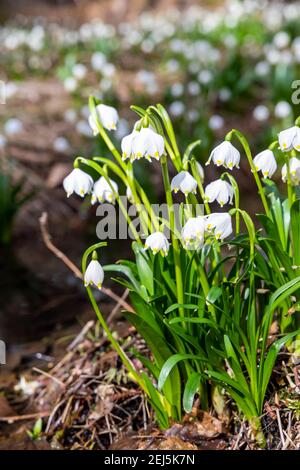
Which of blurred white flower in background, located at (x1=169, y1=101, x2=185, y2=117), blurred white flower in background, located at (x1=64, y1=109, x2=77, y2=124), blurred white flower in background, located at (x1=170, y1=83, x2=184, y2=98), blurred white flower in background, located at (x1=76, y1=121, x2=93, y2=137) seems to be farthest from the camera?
blurred white flower in background, located at (x1=170, y1=83, x2=184, y2=98)

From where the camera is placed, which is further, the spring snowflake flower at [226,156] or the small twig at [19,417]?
the small twig at [19,417]

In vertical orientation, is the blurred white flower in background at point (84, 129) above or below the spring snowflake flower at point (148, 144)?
above

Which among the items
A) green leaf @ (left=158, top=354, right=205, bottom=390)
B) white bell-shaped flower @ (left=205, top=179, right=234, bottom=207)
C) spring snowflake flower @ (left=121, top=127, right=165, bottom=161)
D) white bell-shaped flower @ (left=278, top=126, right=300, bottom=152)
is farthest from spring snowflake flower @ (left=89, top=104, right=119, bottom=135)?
green leaf @ (left=158, top=354, right=205, bottom=390)

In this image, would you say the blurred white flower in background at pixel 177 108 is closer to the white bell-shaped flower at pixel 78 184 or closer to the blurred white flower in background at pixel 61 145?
the blurred white flower in background at pixel 61 145

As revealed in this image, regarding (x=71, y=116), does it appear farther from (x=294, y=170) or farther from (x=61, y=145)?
(x=294, y=170)

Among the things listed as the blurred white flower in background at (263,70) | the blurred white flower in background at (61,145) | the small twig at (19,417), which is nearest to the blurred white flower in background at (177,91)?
the blurred white flower in background at (263,70)

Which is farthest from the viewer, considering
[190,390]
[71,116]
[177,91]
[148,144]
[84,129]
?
[177,91]

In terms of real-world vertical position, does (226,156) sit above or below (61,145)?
below

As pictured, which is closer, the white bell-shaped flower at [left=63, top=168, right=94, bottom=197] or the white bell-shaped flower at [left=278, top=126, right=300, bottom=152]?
the white bell-shaped flower at [left=278, top=126, right=300, bottom=152]

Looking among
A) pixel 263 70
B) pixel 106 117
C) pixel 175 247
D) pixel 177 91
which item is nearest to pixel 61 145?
pixel 177 91

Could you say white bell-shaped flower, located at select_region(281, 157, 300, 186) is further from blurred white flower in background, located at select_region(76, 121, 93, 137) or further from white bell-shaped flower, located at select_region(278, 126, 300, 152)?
blurred white flower in background, located at select_region(76, 121, 93, 137)

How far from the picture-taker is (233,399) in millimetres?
2082

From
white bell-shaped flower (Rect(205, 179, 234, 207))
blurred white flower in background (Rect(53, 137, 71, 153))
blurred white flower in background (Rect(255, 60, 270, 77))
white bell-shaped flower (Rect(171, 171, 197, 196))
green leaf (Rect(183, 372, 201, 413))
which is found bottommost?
green leaf (Rect(183, 372, 201, 413))

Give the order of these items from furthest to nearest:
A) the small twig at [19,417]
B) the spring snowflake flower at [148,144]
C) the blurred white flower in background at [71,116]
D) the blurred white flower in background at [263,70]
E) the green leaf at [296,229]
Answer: the blurred white flower in background at [263,70], the blurred white flower in background at [71,116], the small twig at [19,417], the green leaf at [296,229], the spring snowflake flower at [148,144]
